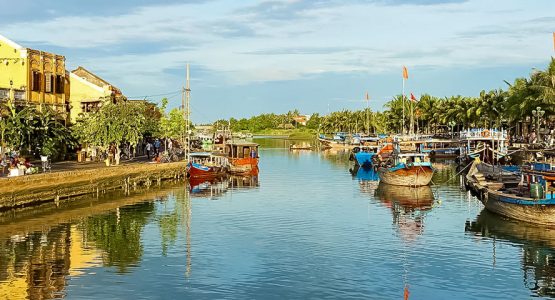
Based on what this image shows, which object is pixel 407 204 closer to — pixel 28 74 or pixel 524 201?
pixel 524 201

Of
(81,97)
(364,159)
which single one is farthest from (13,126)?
(364,159)

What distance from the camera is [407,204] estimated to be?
187ft

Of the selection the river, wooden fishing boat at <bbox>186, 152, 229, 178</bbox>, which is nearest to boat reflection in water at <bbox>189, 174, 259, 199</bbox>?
wooden fishing boat at <bbox>186, 152, 229, 178</bbox>

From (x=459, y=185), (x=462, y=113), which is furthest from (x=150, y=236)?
(x=462, y=113)

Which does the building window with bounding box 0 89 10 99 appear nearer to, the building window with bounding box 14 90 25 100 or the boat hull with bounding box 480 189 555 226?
the building window with bounding box 14 90 25 100

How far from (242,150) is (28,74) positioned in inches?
1277

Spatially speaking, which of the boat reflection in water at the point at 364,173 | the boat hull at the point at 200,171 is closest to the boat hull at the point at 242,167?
the boat hull at the point at 200,171

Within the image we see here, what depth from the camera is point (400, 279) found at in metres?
30.5

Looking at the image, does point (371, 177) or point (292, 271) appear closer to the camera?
point (292, 271)

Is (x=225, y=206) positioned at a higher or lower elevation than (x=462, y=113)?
lower

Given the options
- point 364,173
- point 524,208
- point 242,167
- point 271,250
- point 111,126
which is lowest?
point 271,250

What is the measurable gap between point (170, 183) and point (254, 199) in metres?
15.1

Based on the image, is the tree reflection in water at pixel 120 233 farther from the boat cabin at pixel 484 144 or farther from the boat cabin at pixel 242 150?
the boat cabin at pixel 484 144

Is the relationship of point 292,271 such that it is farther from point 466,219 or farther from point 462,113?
point 462,113
